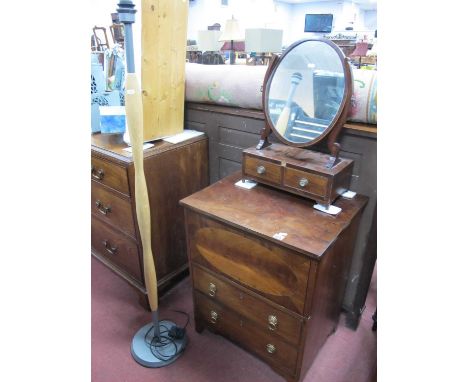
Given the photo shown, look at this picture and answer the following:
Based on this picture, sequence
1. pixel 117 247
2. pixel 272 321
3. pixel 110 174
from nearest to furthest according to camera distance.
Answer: pixel 272 321, pixel 110 174, pixel 117 247

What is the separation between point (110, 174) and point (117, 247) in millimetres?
415

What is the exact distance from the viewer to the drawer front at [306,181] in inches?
40.4

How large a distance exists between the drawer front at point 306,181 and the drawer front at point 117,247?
77 cm

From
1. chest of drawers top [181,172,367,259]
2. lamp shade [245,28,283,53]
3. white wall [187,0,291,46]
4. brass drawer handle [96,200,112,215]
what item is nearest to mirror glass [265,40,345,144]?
chest of drawers top [181,172,367,259]

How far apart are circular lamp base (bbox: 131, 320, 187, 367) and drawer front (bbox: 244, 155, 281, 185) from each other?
0.79 m

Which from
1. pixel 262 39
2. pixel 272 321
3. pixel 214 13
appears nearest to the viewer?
pixel 272 321

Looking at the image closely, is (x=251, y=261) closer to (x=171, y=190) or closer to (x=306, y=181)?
(x=306, y=181)

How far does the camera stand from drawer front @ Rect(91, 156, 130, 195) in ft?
4.19

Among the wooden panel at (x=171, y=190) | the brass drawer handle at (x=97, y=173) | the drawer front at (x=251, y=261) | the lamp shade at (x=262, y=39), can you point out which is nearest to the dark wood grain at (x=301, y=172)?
the drawer front at (x=251, y=261)

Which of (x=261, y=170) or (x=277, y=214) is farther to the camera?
(x=261, y=170)

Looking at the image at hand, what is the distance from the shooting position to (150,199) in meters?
1.38

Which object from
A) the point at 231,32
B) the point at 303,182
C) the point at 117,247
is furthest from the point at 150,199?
the point at 231,32
